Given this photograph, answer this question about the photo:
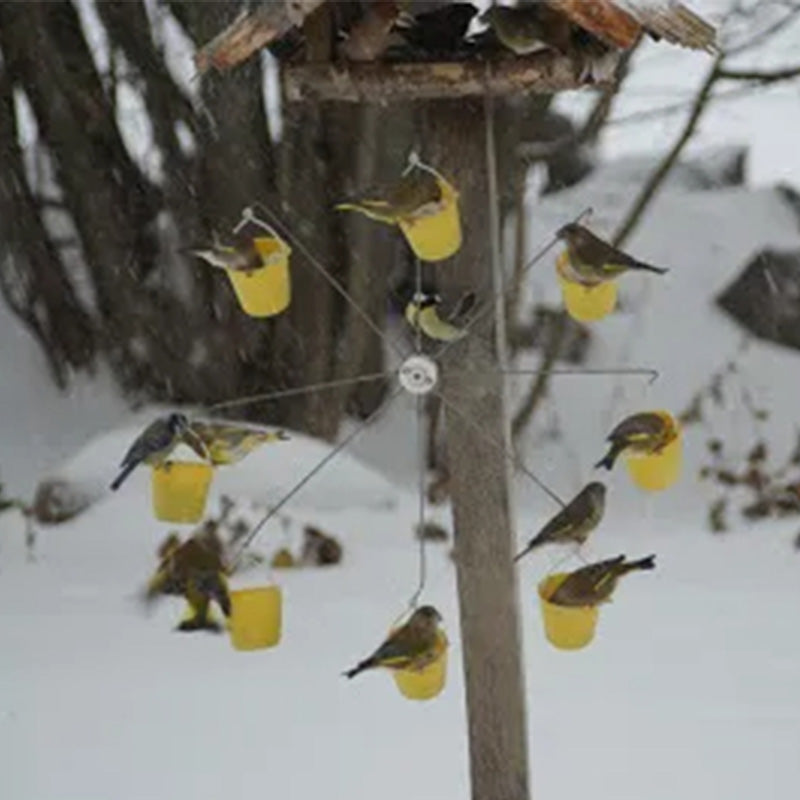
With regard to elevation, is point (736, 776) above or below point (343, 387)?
below

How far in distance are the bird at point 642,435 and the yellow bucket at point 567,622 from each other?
0.21 metres

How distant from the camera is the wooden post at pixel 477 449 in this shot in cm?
263

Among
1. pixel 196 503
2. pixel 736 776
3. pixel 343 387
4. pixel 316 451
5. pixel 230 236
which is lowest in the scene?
pixel 736 776

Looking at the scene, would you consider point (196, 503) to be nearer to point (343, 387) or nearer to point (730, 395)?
point (343, 387)

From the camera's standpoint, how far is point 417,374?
2590 mm

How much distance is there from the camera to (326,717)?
12.3ft

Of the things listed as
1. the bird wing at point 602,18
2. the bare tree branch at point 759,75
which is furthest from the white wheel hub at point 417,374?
the bare tree branch at point 759,75

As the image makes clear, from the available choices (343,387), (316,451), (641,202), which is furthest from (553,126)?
(316,451)

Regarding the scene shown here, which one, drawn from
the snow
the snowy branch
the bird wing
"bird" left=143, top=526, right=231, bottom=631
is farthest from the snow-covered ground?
the bird wing

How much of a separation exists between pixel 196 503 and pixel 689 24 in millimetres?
1031

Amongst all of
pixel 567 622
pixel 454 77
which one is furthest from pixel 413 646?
pixel 454 77

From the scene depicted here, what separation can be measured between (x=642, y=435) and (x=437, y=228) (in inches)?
17.0

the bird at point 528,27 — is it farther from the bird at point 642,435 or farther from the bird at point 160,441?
the bird at point 160,441

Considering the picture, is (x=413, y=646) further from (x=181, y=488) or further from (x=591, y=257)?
(x=591, y=257)
